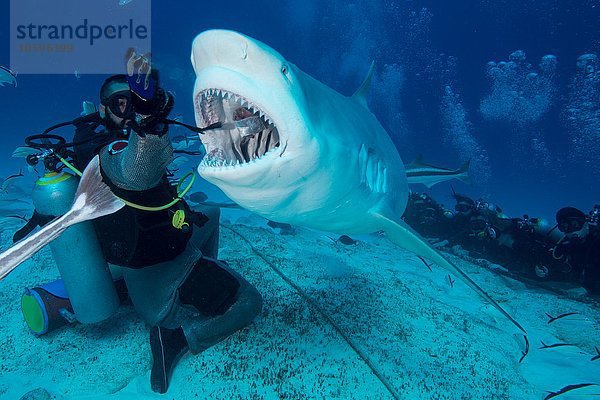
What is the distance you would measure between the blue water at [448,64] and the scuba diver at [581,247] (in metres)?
42.0

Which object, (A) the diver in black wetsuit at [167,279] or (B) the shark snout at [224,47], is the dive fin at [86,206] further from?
(B) the shark snout at [224,47]

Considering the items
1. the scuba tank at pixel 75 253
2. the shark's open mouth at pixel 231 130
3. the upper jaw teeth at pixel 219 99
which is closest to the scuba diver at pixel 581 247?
the shark's open mouth at pixel 231 130

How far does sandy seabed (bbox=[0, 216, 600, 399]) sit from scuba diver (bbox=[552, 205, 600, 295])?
2348mm

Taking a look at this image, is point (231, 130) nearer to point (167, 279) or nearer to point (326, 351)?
point (167, 279)

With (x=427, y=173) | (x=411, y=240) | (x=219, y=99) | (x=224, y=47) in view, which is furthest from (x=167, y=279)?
(x=427, y=173)

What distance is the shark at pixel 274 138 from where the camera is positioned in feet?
6.04

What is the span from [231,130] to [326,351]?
88.5 inches

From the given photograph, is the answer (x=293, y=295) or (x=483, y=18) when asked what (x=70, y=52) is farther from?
(x=483, y=18)

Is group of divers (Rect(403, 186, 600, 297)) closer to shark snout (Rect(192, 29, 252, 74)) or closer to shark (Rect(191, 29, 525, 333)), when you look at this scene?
shark (Rect(191, 29, 525, 333))

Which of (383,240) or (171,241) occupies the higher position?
(171,241)

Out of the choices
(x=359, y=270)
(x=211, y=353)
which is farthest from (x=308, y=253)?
(x=211, y=353)

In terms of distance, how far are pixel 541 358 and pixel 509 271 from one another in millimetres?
4807

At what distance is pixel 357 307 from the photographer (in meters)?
4.08

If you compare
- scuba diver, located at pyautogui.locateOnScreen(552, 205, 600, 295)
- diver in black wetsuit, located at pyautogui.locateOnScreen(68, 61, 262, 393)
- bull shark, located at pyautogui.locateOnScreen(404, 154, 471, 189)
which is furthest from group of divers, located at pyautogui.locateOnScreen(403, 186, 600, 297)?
diver in black wetsuit, located at pyautogui.locateOnScreen(68, 61, 262, 393)
